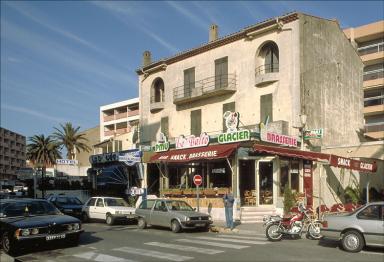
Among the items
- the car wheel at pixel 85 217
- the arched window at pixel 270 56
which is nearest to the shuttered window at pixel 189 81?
the arched window at pixel 270 56

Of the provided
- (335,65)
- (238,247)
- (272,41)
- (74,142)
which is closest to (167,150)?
(272,41)

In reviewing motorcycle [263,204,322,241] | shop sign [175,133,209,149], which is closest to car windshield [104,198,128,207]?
shop sign [175,133,209,149]

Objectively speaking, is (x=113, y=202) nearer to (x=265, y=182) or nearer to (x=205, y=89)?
(x=265, y=182)

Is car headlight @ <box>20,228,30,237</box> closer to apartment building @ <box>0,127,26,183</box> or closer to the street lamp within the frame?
the street lamp

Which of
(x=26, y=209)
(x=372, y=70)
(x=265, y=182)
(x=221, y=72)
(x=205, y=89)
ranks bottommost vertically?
(x=26, y=209)

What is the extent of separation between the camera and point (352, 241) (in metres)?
12.5

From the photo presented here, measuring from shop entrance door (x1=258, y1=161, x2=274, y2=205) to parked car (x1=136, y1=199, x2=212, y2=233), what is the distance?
629 centimetres

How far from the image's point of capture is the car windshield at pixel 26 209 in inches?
535

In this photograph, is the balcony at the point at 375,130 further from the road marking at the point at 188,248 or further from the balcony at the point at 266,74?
the road marking at the point at 188,248

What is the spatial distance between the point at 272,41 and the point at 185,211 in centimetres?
1365

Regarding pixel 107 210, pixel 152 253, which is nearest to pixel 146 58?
pixel 107 210

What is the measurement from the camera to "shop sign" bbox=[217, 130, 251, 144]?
22.1m

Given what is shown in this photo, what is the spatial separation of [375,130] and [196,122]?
24.9 meters

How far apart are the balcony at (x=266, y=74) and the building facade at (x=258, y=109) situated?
0.06 m
